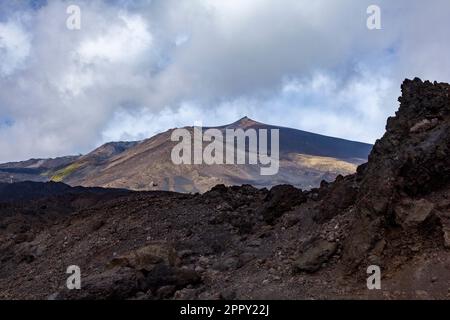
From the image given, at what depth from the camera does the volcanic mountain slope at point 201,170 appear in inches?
2736

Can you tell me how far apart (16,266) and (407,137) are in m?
9.71

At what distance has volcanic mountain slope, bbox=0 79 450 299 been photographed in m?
8.58

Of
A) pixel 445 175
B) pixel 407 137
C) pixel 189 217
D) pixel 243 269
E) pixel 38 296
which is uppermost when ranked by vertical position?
pixel 407 137

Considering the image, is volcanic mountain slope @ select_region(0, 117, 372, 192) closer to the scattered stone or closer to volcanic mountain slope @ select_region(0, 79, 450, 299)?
volcanic mountain slope @ select_region(0, 79, 450, 299)

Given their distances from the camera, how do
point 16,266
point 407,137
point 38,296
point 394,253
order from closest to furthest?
point 394,253, point 407,137, point 38,296, point 16,266

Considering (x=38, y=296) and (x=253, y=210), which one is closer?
(x=38, y=296)

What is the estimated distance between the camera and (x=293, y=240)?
1068 cm

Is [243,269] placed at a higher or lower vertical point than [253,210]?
lower

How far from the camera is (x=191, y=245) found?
1178 cm

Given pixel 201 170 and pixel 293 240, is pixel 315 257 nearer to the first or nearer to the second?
pixel 293 240

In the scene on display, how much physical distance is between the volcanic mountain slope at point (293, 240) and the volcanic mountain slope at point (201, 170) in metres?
51.7

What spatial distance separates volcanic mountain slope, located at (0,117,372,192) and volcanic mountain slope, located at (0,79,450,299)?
51.7 m
